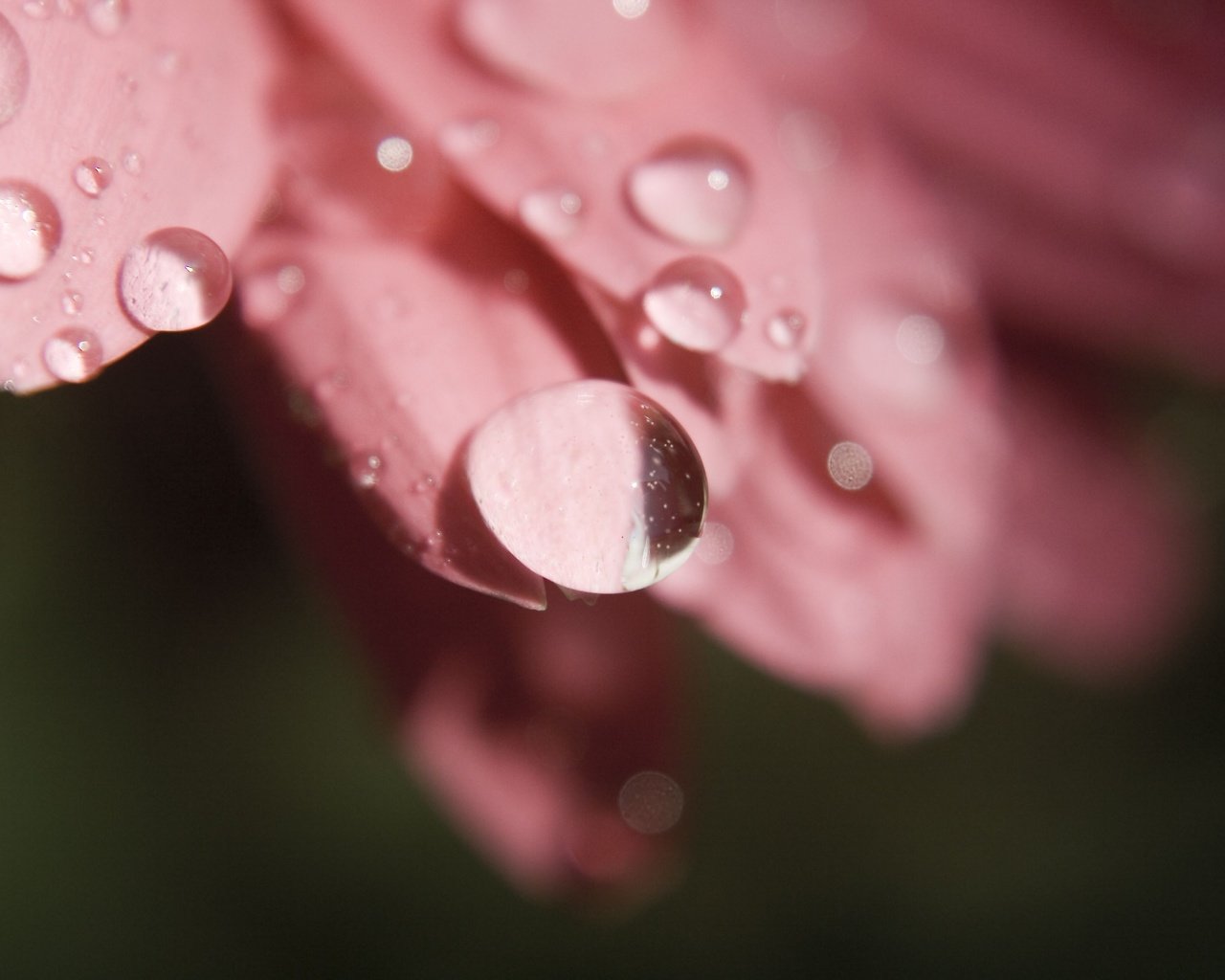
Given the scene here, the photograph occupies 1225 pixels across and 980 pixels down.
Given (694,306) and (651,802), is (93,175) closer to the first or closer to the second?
(694,306)

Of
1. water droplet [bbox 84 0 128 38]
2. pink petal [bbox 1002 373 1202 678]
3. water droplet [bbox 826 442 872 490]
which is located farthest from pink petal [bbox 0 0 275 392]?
pink petal [bbox 1002 373 1202 678]

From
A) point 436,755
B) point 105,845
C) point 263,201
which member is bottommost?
point 105,845

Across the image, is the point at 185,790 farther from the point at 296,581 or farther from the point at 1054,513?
the point at 1054,513

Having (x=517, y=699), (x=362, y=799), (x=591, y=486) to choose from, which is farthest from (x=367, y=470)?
(x=362, y=799)

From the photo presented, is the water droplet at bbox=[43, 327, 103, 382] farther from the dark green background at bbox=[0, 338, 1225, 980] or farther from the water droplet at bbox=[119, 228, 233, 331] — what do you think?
the dark green background at bbox=[0, 338, 1225, 980]

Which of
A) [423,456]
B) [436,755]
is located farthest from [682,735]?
Answer: [423,456]

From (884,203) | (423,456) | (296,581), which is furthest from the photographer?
(296,581)

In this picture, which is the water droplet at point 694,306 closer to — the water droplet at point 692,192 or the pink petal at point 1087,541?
the water droplet at point 692,192

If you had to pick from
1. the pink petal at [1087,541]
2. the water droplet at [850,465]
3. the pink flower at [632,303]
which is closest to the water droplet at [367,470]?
the pink flower at [632,303]
